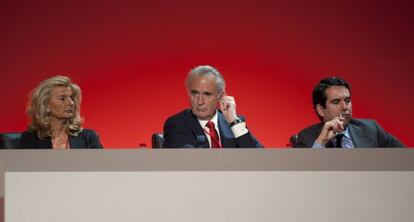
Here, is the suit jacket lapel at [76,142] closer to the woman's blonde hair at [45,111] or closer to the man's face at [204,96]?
the woman's blonde hair at [45,111]

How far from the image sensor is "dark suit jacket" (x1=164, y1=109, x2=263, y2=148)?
267cm

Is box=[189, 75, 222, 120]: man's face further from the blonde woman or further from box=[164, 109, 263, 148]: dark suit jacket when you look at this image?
the blonde woman

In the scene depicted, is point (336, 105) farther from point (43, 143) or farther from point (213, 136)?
point (43, 143)

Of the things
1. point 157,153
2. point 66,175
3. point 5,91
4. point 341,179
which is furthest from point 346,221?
point 5,91

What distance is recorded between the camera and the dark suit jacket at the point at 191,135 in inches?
105

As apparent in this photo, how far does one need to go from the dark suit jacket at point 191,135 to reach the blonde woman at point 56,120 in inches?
17.2

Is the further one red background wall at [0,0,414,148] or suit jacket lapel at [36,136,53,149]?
red background wall at [0,0,414,148]

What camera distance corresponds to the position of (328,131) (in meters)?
2.68

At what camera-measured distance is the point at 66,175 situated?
1121 millimetres

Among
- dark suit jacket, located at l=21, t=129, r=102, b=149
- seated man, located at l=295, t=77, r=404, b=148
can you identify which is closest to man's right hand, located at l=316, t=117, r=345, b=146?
seated man, located at l=295, t=77, r=404, b=148

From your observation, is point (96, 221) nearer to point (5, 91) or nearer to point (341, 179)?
point (341, 179)

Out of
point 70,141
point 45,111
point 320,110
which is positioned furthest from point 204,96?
point 45,111

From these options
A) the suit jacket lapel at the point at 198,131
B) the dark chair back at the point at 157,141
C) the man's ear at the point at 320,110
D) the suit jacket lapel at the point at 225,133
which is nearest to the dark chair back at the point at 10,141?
the dark chair back at the point at 157,141

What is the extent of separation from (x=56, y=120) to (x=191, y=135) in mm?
712
